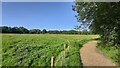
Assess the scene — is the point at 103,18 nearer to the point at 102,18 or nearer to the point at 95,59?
the point at 102,18

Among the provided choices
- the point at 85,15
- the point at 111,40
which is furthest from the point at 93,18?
the point at 111,40

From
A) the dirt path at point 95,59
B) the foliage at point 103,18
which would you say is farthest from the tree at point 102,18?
the dirt path at point 95,59

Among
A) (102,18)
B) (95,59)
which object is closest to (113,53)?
(95,59)

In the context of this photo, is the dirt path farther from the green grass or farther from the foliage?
the foliage

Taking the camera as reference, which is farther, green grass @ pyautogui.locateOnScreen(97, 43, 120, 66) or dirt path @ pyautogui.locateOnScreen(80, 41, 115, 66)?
dirt path @ pyautogui.locateOnScreen(80, 41, 115, 66)

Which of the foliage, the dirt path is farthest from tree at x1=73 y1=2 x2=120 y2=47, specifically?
the dirt path

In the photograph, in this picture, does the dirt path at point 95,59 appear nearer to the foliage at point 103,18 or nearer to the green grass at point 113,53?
the green grass at point 113,53

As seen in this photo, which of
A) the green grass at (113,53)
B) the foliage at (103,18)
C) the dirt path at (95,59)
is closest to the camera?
the foliage at (103,18)

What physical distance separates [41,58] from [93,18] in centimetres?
1117

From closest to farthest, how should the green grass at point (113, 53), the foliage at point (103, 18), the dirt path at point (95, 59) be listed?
the foliage at point (103, 18) → the green grass at point (113, 53) → the dirt path at point (95, 59)

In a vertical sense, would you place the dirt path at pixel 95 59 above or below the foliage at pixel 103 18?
below

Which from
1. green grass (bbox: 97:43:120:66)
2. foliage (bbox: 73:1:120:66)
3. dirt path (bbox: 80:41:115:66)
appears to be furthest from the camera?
dirt path (bbox: 80:41:115:66)

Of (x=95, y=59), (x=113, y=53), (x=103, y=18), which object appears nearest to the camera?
(x=103, y=18)

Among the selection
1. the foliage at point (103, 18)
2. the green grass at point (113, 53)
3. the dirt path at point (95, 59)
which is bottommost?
the dirt path at point (95, 59)
